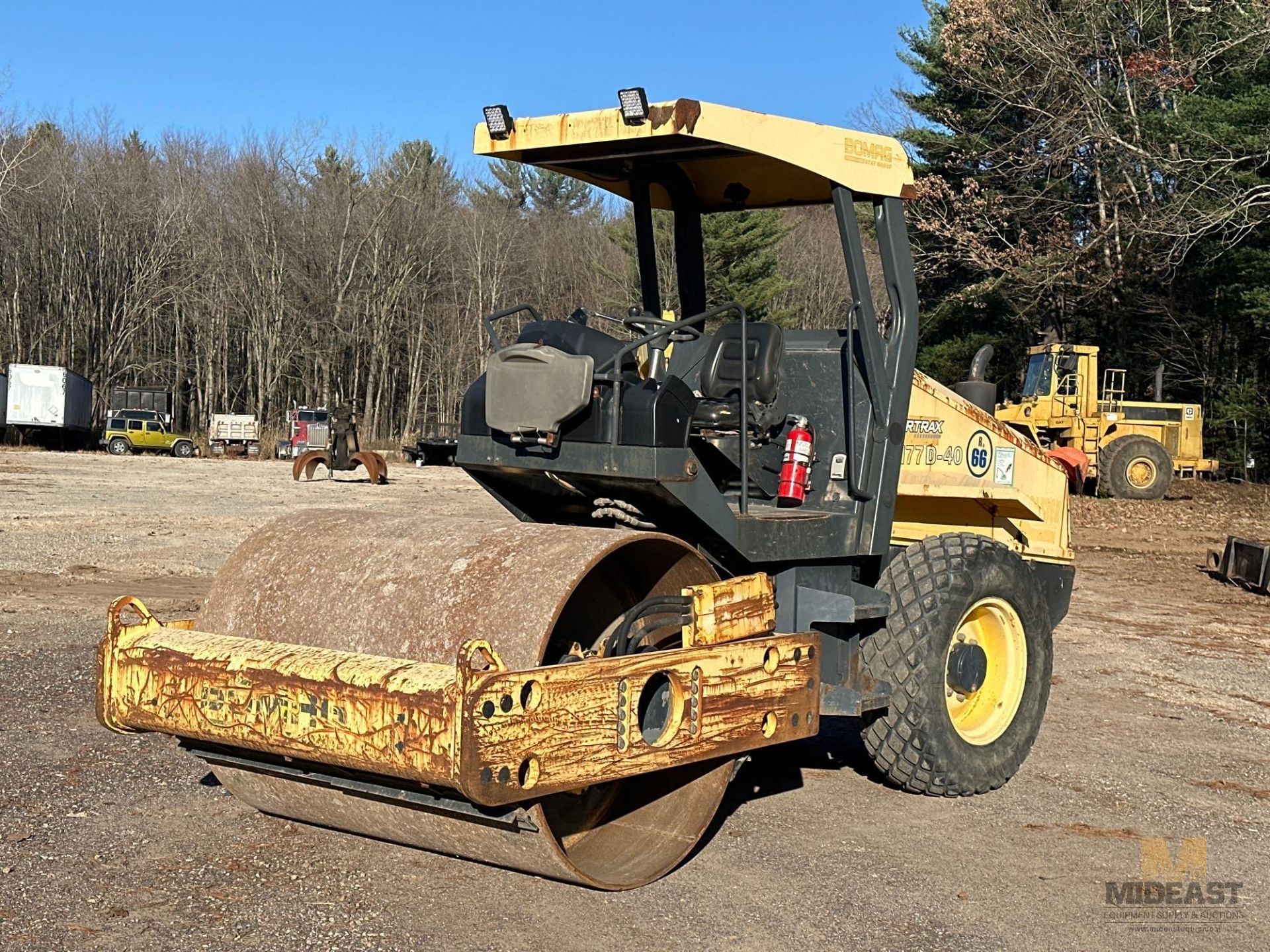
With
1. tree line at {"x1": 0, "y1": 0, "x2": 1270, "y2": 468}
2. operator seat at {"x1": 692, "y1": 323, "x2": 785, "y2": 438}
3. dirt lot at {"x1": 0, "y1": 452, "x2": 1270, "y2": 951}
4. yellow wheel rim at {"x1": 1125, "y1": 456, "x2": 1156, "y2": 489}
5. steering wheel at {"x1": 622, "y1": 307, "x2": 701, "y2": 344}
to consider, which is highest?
tree line at {"x1": 0, "y1": 0, "x2": 1270, "y2": 468}

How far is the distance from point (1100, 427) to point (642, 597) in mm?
24247

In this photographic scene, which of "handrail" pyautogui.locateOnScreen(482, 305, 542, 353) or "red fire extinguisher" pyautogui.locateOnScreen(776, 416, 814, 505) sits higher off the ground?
"handrail" pyautogui.locateOnScreen(482, 305, 542, 353)

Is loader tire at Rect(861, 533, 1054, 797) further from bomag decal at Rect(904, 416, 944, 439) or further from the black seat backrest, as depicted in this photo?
the black seat backrest

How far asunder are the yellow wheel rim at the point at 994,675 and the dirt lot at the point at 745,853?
12.6 inches

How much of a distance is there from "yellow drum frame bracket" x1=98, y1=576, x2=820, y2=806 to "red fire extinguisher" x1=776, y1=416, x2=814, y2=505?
82 centimetres

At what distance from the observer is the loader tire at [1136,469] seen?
88.2ft

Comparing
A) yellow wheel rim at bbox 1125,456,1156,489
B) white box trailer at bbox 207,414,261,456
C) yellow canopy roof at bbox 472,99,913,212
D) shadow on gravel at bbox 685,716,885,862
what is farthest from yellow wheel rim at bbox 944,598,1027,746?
white box trailer at bbox 207,414,261,456

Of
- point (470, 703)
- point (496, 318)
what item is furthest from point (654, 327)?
point (470, 703)

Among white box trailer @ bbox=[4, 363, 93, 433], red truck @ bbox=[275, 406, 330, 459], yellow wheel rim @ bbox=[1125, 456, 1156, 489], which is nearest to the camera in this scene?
yellow wheel rim @ bbox=[1125, 456, 1156, 489]

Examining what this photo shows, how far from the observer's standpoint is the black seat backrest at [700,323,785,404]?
577cm

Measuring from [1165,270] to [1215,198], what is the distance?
6.29m

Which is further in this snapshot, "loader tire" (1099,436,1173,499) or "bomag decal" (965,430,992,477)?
"loader tire" (1099,436,1173,499)

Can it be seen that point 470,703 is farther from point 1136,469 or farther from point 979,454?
point 1136,469

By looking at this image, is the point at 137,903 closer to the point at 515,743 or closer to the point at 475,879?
the point at 475,879
